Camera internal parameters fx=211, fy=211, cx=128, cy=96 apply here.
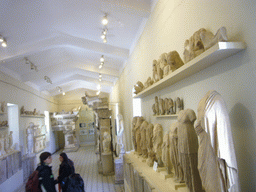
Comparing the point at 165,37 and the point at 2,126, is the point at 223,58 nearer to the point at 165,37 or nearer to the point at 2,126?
the point at 165,37

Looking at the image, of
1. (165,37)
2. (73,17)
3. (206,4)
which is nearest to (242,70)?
(206,4)

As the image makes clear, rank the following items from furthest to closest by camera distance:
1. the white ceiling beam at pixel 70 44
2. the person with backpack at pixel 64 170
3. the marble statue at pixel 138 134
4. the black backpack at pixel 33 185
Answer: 1. the white ceiling beam at pixel 70 44
2. the marble statue at pixel 138 134
3. the person with backpack at pixel 64 170
4. the black backpack at pixel 33 185

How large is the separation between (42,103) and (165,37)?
11520 mm

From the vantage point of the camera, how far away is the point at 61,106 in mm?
18750

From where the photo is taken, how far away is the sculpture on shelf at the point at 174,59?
96.4 inches

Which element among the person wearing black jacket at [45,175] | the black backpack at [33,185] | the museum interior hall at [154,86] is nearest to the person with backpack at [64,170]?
the museum interior hall at [154,86]

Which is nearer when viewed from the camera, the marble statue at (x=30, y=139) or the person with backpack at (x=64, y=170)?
the person with backpack at (x=64, y=170)

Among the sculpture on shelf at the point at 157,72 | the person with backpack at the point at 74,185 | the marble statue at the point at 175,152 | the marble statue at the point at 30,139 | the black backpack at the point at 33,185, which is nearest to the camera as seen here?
the marble statue at the point at 175,152

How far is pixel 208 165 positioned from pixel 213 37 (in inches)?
38.2

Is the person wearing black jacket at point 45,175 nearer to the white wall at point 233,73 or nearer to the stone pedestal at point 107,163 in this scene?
the white wall at point 233,73

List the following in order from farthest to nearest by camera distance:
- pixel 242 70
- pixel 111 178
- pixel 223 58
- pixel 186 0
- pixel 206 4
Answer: pixel 111 178 → pixel 186 0 → pixel 206 4 → pixel 223 58 → pixel 242 70

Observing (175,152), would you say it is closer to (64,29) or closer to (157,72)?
(157,72)

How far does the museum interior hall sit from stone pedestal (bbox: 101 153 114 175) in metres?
0.04

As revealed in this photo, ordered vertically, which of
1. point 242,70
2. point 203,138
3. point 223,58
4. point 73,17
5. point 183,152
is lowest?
point 183,152
